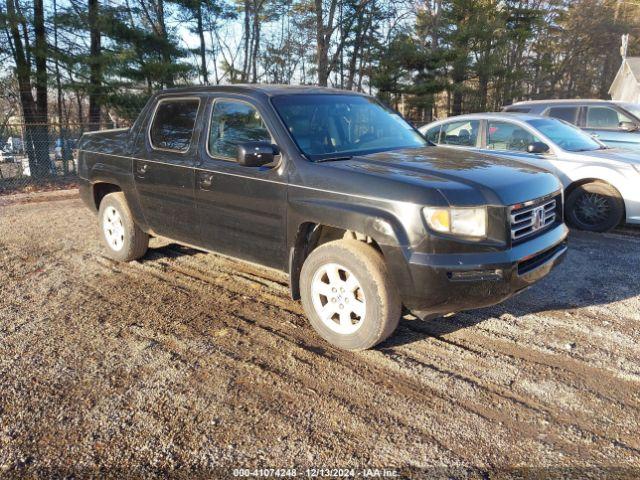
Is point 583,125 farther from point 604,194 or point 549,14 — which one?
point 549,14

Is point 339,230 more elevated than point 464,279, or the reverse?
point 339,230

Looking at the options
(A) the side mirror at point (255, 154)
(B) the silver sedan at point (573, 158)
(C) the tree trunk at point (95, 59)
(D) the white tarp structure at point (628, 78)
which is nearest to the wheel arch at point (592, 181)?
(B) the silver sedan at point (573, 158)

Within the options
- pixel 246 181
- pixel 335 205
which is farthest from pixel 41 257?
pixel 335 205

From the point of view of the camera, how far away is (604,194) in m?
6.88

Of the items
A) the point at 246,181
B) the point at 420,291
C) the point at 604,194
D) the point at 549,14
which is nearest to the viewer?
the point at 420,291

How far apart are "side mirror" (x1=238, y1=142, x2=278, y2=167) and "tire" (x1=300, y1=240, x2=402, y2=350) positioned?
771 mm

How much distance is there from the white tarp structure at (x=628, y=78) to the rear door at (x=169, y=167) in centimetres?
3742

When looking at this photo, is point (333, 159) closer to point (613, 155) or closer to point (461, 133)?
point (461, 133)

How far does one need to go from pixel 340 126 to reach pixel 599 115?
777 centimetres

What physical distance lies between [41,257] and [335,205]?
13.7 ft

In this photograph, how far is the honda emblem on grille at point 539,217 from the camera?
11.7 ft

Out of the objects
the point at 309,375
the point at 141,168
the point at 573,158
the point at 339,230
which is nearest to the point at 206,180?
the point at 141,168

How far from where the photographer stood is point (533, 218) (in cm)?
353

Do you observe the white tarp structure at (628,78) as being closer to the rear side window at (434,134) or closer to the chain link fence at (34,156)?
the rear side window at (434,134)
